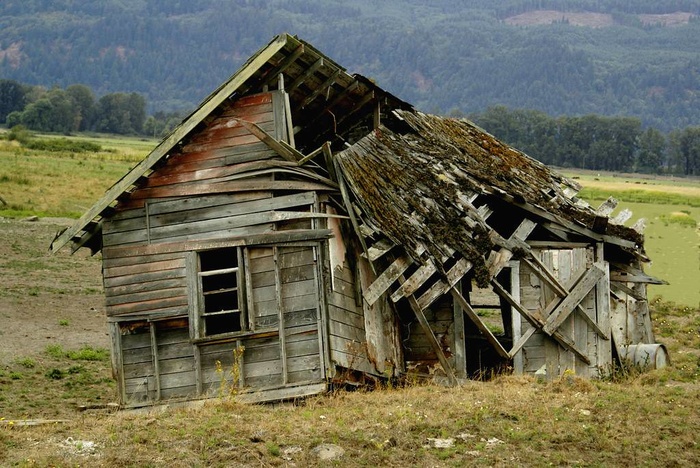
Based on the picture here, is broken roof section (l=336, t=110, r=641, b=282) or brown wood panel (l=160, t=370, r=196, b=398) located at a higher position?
broken roof section (l=336, t=110, r=641, b=282)

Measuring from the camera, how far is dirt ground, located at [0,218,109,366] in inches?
963

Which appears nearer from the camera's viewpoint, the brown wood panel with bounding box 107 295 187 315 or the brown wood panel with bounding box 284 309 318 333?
the brown wood panel with bounding box 284 309 318 333

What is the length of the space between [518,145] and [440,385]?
13771cm

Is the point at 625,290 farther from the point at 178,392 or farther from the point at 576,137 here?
the point at 576,137

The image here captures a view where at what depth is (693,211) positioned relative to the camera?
6391 cm

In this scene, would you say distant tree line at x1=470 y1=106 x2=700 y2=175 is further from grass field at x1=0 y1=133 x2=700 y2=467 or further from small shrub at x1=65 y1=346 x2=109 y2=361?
grass field at x1=0 y1=133 x2=700 y2=467

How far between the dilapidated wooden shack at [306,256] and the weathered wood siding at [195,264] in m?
0.02

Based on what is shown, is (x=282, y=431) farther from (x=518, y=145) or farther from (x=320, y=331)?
(x=518, y=145)

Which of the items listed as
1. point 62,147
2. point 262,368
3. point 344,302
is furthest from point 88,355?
point 62,147

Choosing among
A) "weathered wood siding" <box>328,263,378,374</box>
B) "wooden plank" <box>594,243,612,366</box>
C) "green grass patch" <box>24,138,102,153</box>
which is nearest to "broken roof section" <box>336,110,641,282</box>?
"wooden plank" <box>594,243,612,366</box>

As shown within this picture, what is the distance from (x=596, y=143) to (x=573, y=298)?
13563cm

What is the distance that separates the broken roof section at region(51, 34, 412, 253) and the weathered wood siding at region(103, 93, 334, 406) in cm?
29

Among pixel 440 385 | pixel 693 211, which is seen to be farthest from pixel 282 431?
pixel 693 211

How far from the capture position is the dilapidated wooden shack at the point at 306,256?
16.4 m
